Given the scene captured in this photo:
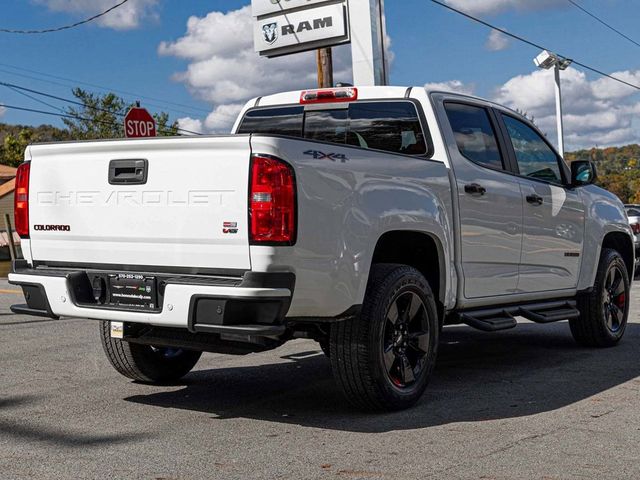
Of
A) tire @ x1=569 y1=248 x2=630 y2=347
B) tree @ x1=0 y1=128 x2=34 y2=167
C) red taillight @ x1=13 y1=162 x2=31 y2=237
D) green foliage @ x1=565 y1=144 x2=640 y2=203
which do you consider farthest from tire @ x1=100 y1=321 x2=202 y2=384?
green foliage @ x1=565 y1=144 x2=640 y2=203

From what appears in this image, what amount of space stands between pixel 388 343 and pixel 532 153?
8.89 ft

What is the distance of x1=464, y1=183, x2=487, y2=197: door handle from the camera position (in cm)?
619

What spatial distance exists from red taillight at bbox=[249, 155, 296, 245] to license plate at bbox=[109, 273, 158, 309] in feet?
2.26

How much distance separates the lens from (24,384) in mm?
6480

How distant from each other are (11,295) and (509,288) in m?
9.99

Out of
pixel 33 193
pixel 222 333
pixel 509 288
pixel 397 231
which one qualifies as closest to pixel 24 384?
pixel 33 193

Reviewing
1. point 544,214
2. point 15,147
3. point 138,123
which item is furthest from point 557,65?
point 15,147

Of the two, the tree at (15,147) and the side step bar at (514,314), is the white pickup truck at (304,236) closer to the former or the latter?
the side step bar at (514,314)

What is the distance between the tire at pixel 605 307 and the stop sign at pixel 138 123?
264 inches

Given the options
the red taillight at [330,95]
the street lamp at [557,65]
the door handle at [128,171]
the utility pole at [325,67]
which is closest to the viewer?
the door handle at [128,171]

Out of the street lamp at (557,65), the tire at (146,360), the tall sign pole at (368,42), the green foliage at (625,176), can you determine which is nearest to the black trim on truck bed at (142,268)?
the tire at (146,360)

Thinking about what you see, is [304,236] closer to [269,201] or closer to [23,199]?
Answer: [269,201]

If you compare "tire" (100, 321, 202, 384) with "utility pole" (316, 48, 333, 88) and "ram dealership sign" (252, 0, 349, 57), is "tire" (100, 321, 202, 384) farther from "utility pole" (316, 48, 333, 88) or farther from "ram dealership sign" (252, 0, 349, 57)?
"ram dealership sign" (252, 0, 349, 57)

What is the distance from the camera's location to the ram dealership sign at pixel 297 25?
773 inches
